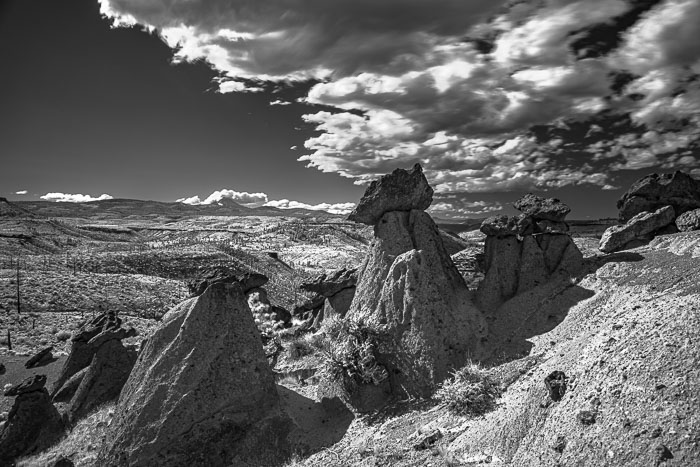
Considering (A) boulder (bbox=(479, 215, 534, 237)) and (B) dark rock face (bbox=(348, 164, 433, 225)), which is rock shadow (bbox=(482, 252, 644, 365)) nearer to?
(A) boulder (bbox=(479, 215, 534, 237))

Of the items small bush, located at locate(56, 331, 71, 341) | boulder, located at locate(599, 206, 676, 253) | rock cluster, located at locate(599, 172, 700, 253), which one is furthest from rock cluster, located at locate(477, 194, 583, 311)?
small bush, located at locate(56, 331, 71, 341)

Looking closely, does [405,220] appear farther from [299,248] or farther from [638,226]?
[299,248]

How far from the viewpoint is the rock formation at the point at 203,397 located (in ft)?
35.4

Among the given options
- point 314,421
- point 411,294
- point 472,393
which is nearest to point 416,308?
point 411,294

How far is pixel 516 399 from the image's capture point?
8.59 metres

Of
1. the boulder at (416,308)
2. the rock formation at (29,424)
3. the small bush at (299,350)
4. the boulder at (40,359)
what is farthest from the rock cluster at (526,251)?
the boulder at (40,359)

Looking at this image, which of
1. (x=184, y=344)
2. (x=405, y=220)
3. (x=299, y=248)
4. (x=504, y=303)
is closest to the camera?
(x=184, y=344)

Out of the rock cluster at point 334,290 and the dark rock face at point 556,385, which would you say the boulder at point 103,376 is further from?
the dark rock face at point 556,385

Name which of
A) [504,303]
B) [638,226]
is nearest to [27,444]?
[504,303]

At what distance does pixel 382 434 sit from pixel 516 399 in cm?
368

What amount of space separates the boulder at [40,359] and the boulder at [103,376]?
13.7 meters

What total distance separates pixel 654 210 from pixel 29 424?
27.1 m

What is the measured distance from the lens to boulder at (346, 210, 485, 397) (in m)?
12.2

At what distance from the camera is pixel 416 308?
42.5 feet
